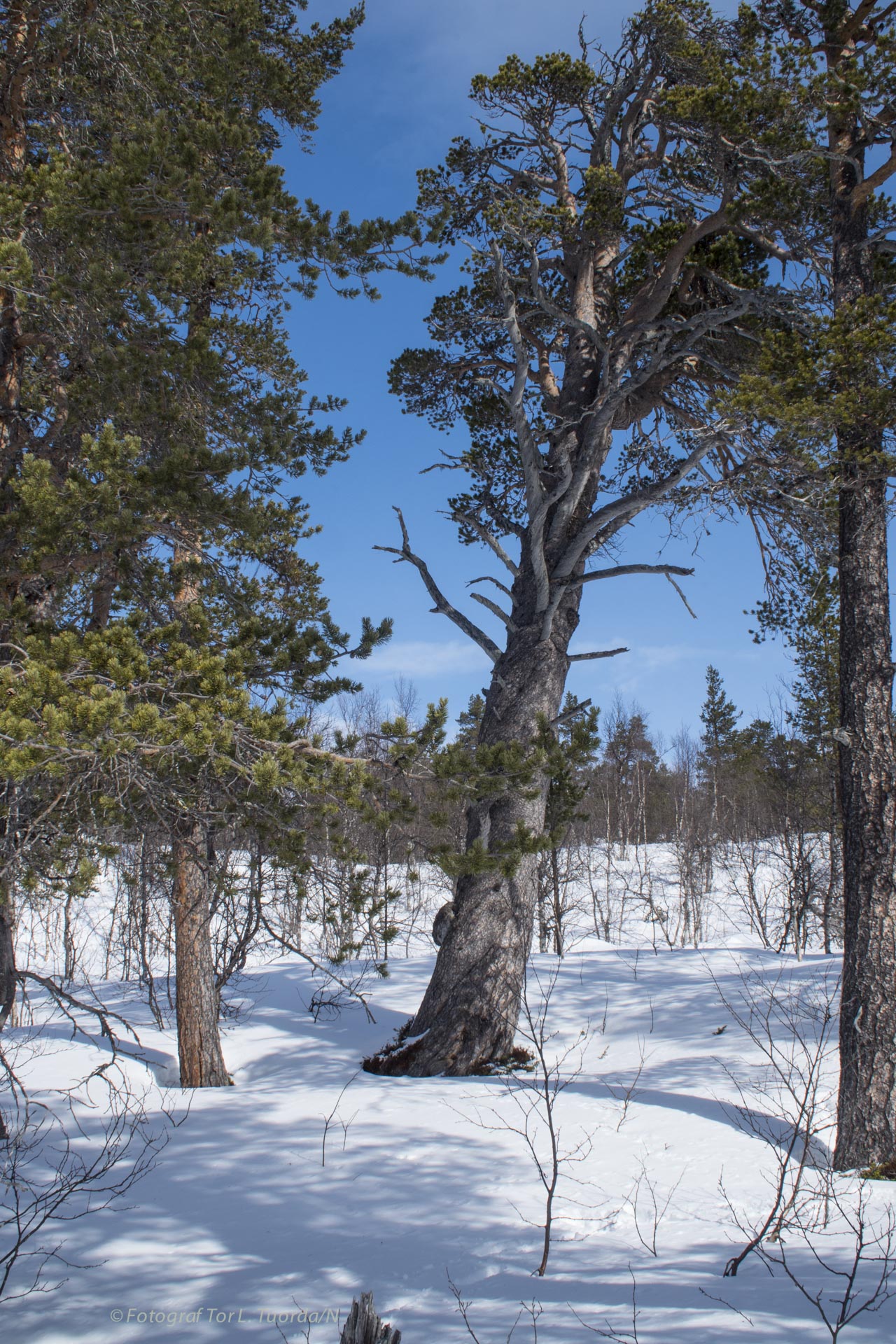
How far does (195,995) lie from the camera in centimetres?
775

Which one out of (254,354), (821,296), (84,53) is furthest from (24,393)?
(821,296)

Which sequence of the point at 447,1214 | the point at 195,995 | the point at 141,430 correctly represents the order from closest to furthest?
1. the point at 447,1214
2. the point at 141,430
3. the point at 195,995

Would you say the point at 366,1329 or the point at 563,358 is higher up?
the point at 563,358

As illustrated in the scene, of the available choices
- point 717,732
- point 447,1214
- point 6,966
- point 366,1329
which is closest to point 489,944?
point 447,1214

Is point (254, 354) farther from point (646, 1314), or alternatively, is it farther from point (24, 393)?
point (646, 1314)

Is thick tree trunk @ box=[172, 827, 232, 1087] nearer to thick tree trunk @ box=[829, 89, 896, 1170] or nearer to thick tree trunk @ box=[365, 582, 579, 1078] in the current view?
thick tree trunk @ box=[365, 582, 579, 1078]

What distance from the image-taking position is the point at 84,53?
6199mm

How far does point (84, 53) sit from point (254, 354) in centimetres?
258

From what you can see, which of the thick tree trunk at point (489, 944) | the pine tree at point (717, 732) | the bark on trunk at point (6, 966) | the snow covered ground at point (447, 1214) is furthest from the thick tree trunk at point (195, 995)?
the pine tree at point (717, 732)

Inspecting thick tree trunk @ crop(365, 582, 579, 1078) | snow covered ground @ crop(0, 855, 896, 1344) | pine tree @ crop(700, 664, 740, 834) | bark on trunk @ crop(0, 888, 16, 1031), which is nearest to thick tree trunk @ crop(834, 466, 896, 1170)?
snow covered ground @ crop(0, 855, 896, 1344)

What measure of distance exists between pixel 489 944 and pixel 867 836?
3.26 m

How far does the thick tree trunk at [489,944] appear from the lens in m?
7.08

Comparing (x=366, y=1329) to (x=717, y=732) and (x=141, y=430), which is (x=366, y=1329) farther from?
(x=717, y=732)

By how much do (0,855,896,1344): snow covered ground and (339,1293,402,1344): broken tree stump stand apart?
84cm
